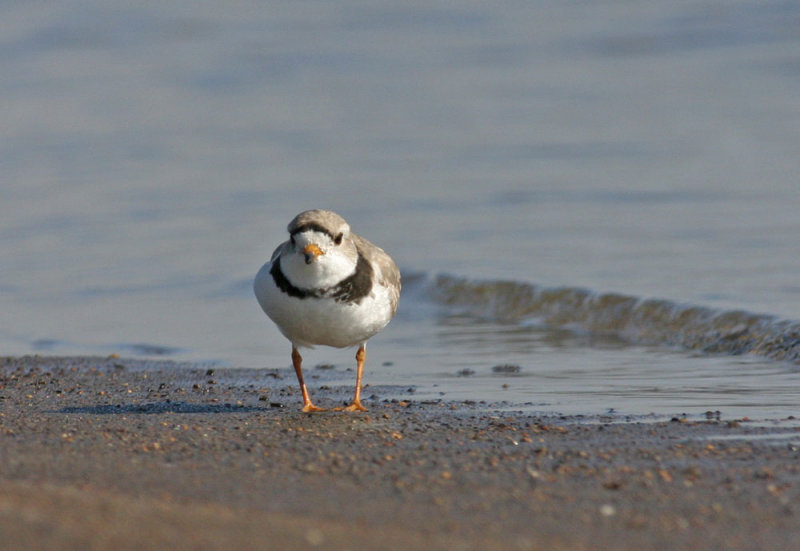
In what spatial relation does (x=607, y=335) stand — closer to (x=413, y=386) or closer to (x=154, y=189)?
(x=413, y=386)

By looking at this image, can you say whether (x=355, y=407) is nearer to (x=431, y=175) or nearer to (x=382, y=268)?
(x=382, y=268)

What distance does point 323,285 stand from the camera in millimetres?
6070

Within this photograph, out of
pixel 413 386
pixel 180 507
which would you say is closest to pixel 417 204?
pixel 413 386

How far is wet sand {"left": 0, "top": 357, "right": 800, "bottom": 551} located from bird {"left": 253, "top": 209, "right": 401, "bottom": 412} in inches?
20.4

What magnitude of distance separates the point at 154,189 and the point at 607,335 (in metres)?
10.4

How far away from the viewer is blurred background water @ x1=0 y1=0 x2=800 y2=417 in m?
10.0

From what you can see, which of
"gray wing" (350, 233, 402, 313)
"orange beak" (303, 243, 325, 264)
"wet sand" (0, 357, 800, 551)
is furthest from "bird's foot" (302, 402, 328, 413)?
"orange beak" (303, 243, 325, 264)

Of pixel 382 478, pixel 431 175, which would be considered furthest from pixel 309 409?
pixel 431 175

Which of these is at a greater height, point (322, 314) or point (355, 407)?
point (322, 314)

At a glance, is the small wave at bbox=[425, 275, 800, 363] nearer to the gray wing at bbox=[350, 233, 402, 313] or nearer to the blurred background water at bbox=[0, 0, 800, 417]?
the blurred background water at bbox=[0, 0, 800, 417]

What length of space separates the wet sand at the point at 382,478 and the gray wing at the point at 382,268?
71cm

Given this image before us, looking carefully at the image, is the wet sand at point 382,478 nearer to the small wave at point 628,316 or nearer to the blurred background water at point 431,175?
the blurred background water at point 431,175

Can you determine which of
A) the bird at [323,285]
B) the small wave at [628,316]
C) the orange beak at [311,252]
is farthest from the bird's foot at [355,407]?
the small wave at [628,316]

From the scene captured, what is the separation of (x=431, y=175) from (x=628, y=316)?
331 inches
